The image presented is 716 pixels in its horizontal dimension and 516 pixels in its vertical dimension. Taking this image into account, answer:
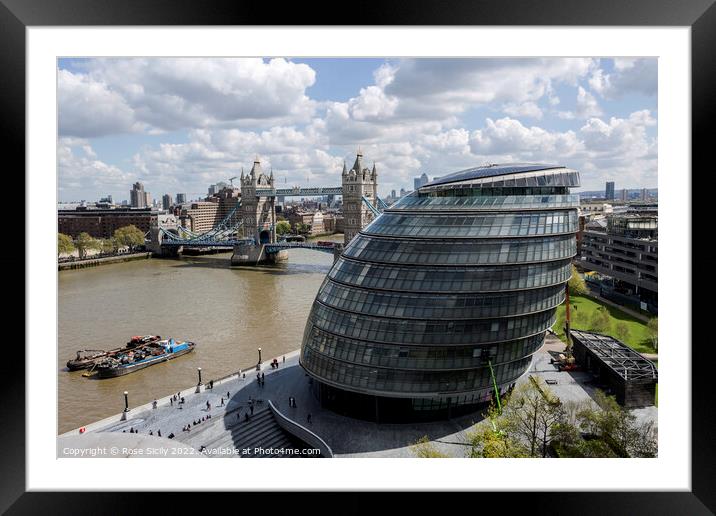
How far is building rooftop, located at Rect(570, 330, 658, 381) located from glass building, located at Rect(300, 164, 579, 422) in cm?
273

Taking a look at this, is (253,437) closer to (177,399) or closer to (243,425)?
Result: (243,425)

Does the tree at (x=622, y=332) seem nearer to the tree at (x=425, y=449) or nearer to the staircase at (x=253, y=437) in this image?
the tree at (x=425, y=449)

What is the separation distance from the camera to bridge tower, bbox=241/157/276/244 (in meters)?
59.3

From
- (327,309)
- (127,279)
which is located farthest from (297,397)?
(127,279)

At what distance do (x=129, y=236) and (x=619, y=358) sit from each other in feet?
181

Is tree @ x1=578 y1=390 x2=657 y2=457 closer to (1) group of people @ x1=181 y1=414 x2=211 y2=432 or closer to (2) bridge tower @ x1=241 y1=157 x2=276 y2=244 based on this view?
(1) group of people @ x1=181 y1=414 x2=211 y2=432

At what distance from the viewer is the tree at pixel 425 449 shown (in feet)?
34.1

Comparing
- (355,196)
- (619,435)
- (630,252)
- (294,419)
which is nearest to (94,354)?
(294,419)

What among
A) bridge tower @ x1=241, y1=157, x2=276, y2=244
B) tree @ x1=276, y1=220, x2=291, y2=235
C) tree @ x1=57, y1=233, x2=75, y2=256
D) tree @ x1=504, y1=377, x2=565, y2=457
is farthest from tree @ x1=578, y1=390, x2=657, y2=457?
tree @ x1=276, y1=220, x2=291, y2=235

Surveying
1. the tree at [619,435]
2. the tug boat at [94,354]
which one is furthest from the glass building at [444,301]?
the tug boat at [94,354]

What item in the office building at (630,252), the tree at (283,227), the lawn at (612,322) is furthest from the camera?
the tree at (283,227)

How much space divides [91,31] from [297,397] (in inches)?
413

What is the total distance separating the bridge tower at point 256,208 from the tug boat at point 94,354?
37.9 metres
